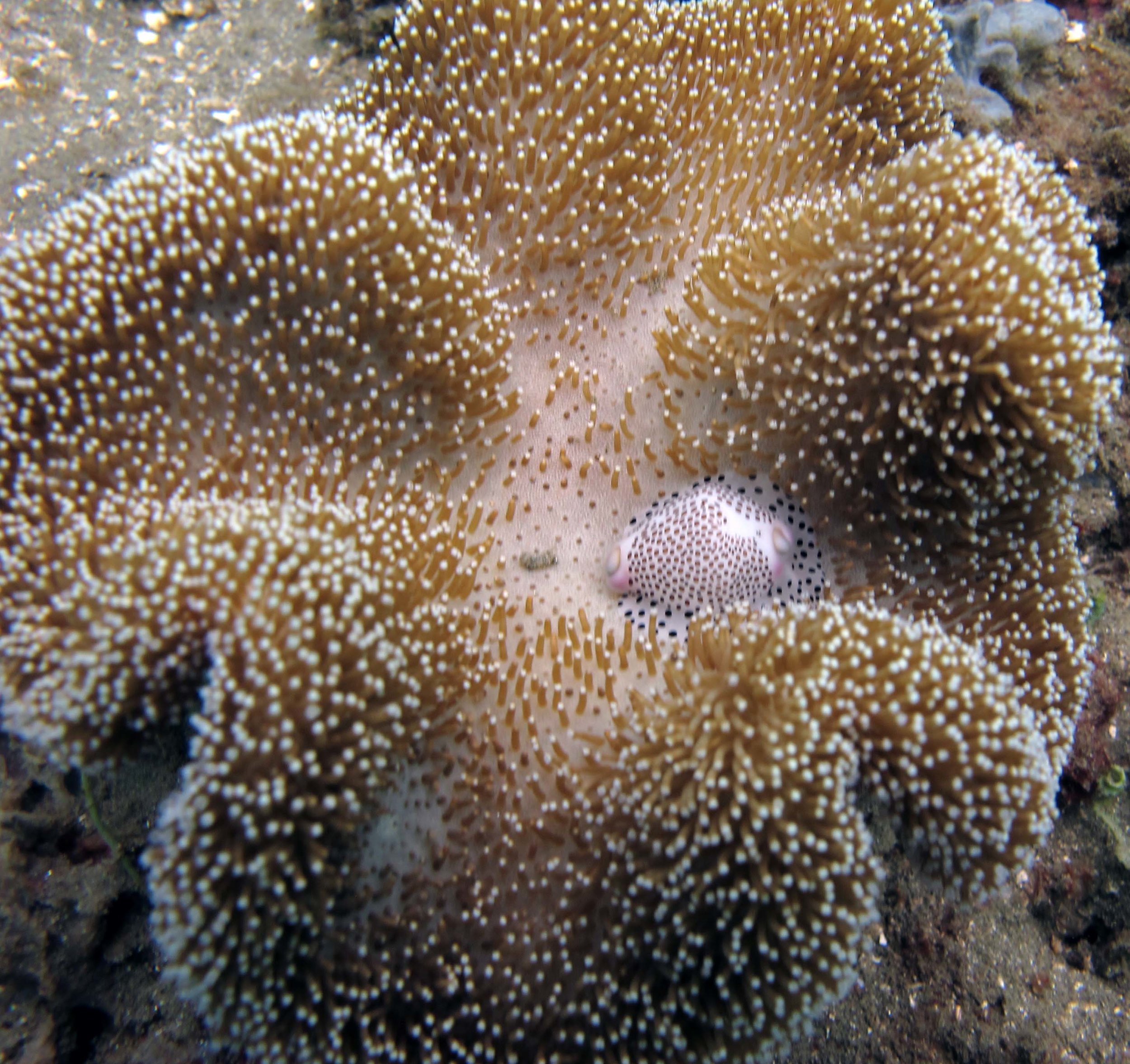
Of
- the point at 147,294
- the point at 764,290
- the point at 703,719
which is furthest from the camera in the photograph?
the point at 764,290

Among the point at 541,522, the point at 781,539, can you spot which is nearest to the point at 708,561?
the point at 781,539

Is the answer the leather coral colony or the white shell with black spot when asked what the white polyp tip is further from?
the leather coral colony

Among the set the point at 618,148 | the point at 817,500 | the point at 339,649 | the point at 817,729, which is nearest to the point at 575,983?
the point at 817,729

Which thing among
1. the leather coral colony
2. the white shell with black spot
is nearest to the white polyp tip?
the white shell with black spot

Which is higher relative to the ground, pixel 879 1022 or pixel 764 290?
pixel 764 290

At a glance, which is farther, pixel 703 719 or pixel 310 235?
pixel 310 235

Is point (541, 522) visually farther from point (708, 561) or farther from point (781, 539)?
point (781, 539)

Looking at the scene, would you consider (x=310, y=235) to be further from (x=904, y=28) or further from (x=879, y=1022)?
(x=879, y=1022)

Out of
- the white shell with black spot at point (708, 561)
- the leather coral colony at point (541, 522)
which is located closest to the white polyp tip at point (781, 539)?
the white shell with black spot at point (708, 561)
